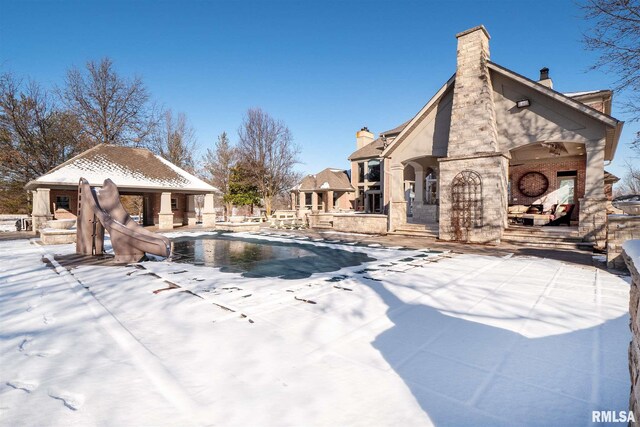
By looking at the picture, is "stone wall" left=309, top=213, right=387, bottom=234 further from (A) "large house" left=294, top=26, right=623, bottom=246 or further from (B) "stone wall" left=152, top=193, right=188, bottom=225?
(B) "stone wall" left=152, top=193, right=188, bottom=225

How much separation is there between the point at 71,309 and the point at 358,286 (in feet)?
13.8

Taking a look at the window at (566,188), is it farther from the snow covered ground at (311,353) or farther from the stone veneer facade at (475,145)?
the snow covered ground at (311,353)

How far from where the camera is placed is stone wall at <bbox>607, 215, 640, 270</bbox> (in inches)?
263

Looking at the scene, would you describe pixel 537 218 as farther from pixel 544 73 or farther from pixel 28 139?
pixel 28 139

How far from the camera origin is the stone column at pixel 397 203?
1457cm

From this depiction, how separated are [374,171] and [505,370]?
30.6m

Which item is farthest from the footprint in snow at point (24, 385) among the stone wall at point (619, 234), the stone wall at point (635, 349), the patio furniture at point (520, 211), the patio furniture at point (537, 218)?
the patio furniture at point (520, 211)

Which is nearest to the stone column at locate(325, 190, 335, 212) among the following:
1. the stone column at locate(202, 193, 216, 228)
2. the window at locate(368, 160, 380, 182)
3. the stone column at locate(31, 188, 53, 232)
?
the window at locate(368, 160, 380, 182)

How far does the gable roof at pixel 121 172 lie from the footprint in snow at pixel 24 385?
1769cm

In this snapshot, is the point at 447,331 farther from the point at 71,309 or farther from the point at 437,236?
the point at 437,236

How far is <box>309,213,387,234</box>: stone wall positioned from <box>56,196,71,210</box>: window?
15.7 metres

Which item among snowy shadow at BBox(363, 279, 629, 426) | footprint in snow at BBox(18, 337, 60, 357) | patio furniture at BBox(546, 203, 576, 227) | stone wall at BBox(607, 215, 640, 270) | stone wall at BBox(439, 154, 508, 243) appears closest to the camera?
snowy shadow at BBox(363, 279, 629, 426)

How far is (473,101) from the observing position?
465 inches

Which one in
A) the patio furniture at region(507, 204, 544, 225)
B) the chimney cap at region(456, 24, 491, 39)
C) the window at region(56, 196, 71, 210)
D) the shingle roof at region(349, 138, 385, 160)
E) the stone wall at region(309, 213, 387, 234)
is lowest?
the stone wall at region(309, 213, 387, 234)
